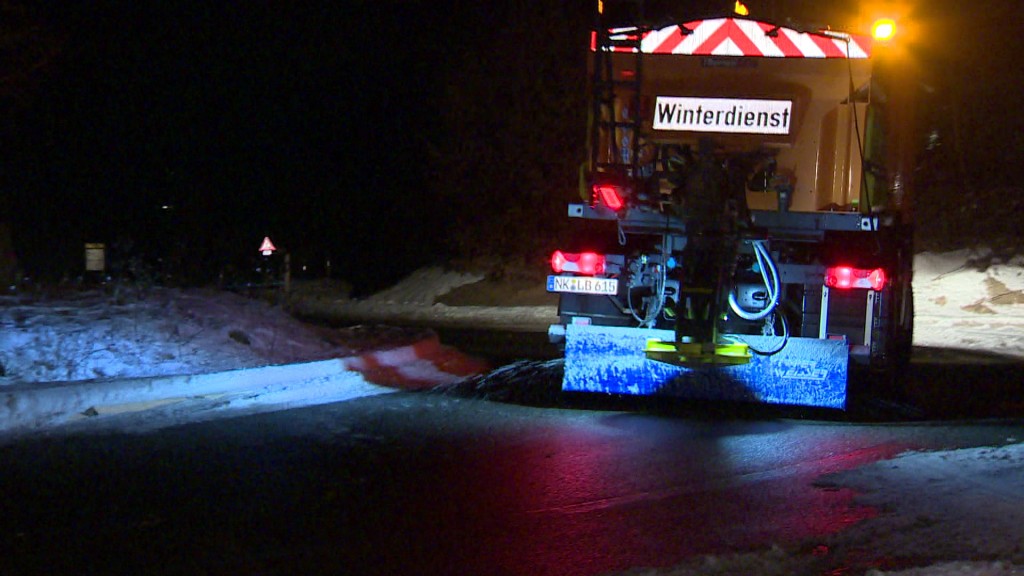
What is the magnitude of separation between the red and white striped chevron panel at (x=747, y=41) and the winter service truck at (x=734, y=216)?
0.01m

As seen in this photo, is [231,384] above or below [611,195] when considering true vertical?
below

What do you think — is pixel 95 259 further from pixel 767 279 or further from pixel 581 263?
pixel 767 279

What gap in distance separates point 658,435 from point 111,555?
171 inches

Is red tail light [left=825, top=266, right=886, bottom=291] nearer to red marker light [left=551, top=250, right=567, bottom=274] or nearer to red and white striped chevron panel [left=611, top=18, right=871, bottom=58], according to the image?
red and white striped chevron panel [left=611, top=18, right=871, bottom=58]

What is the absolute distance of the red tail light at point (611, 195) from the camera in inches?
325

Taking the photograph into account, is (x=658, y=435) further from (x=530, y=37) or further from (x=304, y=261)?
(x=304, y=261)

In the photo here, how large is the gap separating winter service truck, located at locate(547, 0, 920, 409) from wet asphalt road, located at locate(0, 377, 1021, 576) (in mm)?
590

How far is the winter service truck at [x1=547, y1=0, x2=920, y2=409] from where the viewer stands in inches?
327

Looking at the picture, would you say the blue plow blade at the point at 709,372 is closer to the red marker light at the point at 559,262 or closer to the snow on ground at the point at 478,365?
the red marker light at the point at 559,262

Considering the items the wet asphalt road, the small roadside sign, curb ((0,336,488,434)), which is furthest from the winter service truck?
the small roadside sign

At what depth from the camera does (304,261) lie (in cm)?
4338

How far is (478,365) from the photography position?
12.4m

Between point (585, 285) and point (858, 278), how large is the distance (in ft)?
8.03

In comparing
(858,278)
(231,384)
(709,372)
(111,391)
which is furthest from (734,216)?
(111,391)
